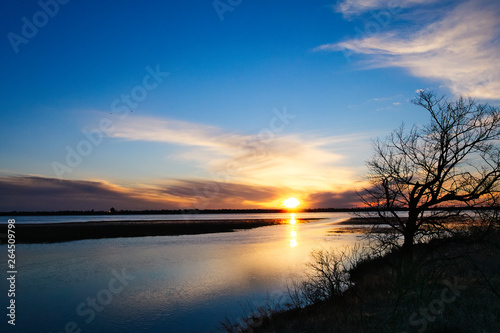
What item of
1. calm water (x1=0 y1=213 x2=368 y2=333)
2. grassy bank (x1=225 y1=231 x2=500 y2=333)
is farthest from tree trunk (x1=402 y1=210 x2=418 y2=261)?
calm water (x1=0 y1=213 x2=368 y2=333)

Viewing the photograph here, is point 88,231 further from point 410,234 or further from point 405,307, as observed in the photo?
point 405,307

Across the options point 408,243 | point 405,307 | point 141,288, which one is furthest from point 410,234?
point 141,288

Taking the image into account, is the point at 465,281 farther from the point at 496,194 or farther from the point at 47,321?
the point at 47,321

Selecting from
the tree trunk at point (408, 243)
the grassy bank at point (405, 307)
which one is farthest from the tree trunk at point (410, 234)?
the grassy bank at point (405, 307)

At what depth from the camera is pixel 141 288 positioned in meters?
19.8

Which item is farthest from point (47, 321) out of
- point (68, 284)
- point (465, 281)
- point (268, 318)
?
point (465, 281)

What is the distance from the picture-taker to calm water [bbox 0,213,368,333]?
14.4 meters

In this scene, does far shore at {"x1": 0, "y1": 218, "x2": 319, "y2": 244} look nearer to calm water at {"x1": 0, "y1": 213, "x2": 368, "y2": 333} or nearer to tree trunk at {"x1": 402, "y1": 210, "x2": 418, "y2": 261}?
calm water at {"x1": 0, "y1": 213, "x2": 368, "y2": 333}

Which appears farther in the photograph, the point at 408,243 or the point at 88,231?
the point at 88,231

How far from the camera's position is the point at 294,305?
15547 millimetres

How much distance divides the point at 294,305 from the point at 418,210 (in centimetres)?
668

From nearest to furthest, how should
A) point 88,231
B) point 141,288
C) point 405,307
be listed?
1. point 405,307
2. point 141,288
3. point 88,231

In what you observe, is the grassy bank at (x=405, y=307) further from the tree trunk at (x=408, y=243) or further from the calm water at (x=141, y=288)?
the calm water at (x=141, y=288)

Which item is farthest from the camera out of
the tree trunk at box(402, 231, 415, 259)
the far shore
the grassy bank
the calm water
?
the far shore
